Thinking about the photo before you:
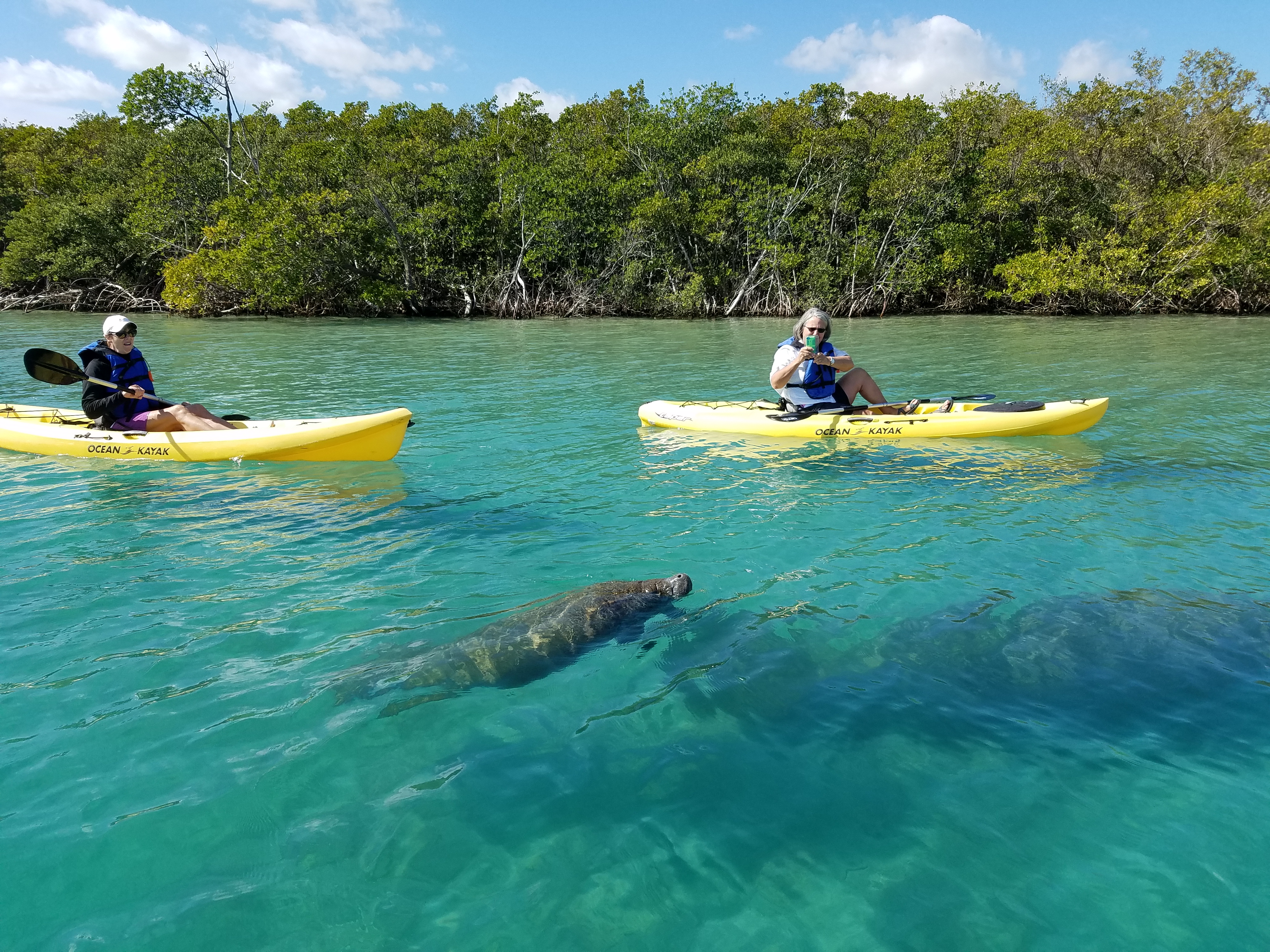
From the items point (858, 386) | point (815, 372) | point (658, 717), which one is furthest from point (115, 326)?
point (858, 386)

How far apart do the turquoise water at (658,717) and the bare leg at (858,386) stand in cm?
177

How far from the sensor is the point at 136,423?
7652 millimetres

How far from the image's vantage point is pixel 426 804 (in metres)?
2.74

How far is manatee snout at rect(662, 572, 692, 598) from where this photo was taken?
171 inches

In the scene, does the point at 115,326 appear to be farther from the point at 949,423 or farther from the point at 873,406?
the point at 949,423

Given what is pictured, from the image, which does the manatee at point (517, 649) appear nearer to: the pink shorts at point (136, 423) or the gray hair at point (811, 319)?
the gray hair at point (811, 319)

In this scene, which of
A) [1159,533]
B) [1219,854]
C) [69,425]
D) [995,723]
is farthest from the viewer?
[69,425]

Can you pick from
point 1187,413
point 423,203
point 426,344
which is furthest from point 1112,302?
point 423,203

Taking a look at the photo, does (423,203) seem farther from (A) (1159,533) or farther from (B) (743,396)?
(A) (1159,533)

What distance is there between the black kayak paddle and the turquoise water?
85 centimetres

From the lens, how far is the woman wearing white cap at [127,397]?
24.1 feet

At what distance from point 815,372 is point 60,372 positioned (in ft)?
26.3

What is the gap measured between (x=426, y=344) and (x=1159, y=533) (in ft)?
58.0

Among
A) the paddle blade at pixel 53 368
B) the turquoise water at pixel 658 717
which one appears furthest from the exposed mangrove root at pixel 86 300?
the turquoise water at pixel 658 717
